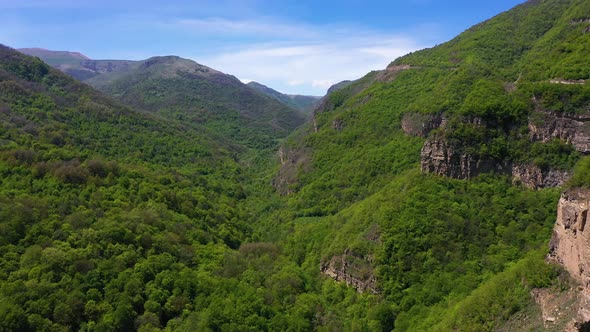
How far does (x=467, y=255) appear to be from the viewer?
5522 cm

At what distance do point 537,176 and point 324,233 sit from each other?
114 ft

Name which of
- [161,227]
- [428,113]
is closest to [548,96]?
[428,113]

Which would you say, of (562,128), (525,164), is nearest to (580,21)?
(562,128)

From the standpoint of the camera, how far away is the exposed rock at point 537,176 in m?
56.3

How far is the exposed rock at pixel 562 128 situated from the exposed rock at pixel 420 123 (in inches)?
643

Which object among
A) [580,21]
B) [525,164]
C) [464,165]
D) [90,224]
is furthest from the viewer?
[580,21]

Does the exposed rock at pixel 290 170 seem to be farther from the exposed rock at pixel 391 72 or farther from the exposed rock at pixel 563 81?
the exposed rock at pixel 563 81

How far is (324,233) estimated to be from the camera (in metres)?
76.7

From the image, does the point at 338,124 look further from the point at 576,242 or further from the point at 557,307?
the point at 557,307

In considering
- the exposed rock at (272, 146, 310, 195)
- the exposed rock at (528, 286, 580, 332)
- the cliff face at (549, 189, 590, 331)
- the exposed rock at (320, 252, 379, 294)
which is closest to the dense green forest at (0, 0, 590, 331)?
the exposed rock at (320, 252, 379, 294)

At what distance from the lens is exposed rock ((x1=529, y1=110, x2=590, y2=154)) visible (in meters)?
55.2

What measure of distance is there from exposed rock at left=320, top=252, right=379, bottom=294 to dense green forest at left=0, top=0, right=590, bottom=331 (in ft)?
0.79

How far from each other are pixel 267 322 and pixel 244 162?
116 metres

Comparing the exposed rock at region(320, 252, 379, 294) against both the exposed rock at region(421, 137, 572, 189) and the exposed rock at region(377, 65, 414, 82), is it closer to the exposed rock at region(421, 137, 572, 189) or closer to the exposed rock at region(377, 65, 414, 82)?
the exposed rock at region(421, 137, 572, 189)
